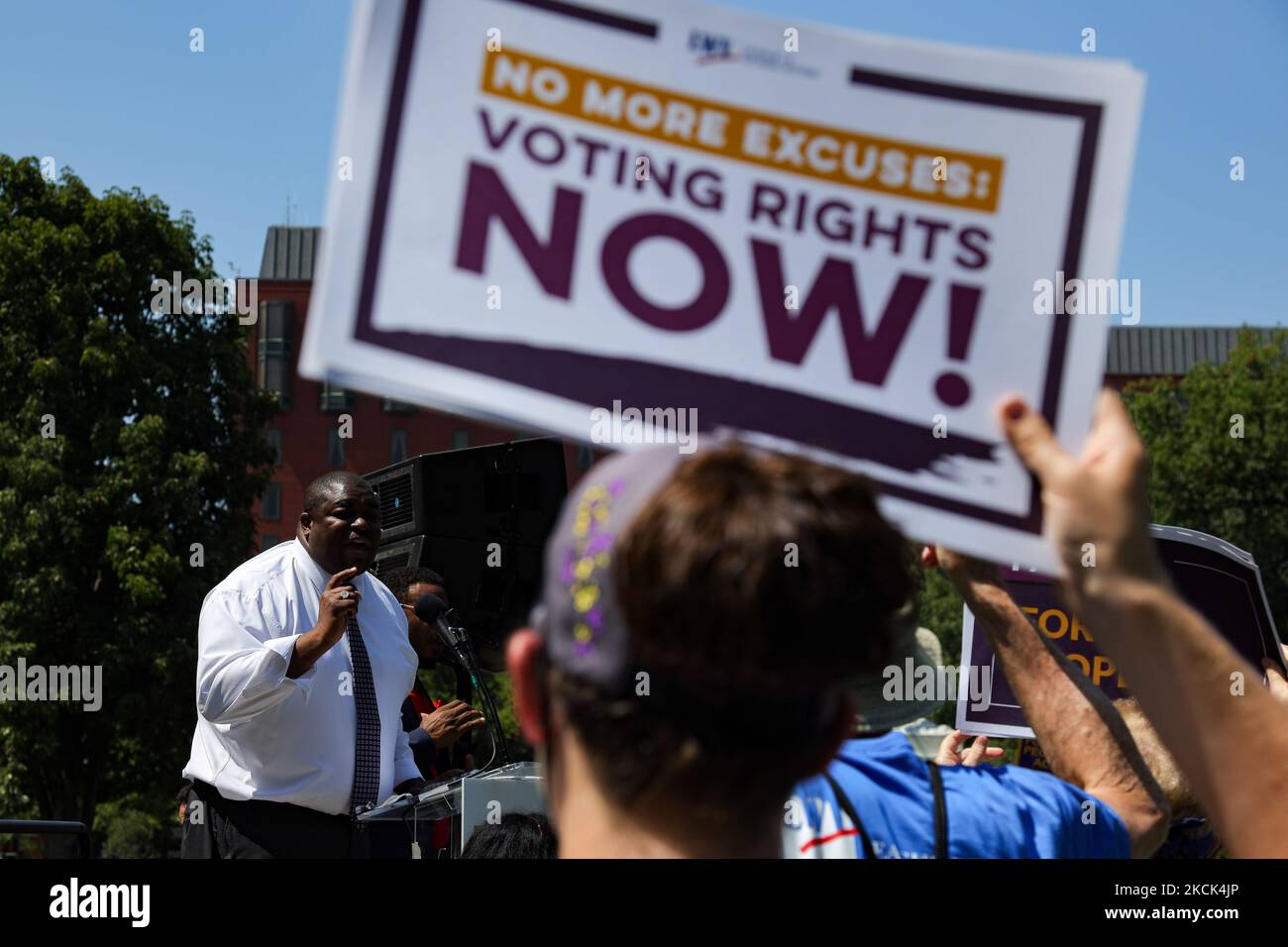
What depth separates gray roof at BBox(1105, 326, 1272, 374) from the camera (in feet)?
233

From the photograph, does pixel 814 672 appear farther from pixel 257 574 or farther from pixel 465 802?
pixel 465 802

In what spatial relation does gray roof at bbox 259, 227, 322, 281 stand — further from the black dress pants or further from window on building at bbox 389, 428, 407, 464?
the black dress pants

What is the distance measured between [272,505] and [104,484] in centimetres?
4557

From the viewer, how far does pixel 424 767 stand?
599cm

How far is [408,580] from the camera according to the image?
6984 mm

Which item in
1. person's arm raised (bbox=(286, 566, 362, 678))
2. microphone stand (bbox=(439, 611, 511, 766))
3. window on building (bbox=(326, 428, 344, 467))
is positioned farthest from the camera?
window on building (bbox=(326, 428, 344, 467))

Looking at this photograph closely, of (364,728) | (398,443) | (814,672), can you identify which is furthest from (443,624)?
(398,443)

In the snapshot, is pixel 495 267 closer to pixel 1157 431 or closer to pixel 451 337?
pixel 451 337

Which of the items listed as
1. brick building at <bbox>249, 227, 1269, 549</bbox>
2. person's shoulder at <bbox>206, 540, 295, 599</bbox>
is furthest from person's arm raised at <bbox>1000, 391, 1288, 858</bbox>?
brick building at <bbox>249, 227, 1269, 549</bbox>

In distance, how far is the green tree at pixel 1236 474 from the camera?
1367 inches

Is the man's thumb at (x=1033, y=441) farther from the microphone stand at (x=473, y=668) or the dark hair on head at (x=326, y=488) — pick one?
the microphone stand at (x=473, y=668)

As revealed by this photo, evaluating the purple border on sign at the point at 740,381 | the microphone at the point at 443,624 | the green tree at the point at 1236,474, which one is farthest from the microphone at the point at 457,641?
the green tree at the point at 1236,474

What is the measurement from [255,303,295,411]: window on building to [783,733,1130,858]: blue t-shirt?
57.2 metres
